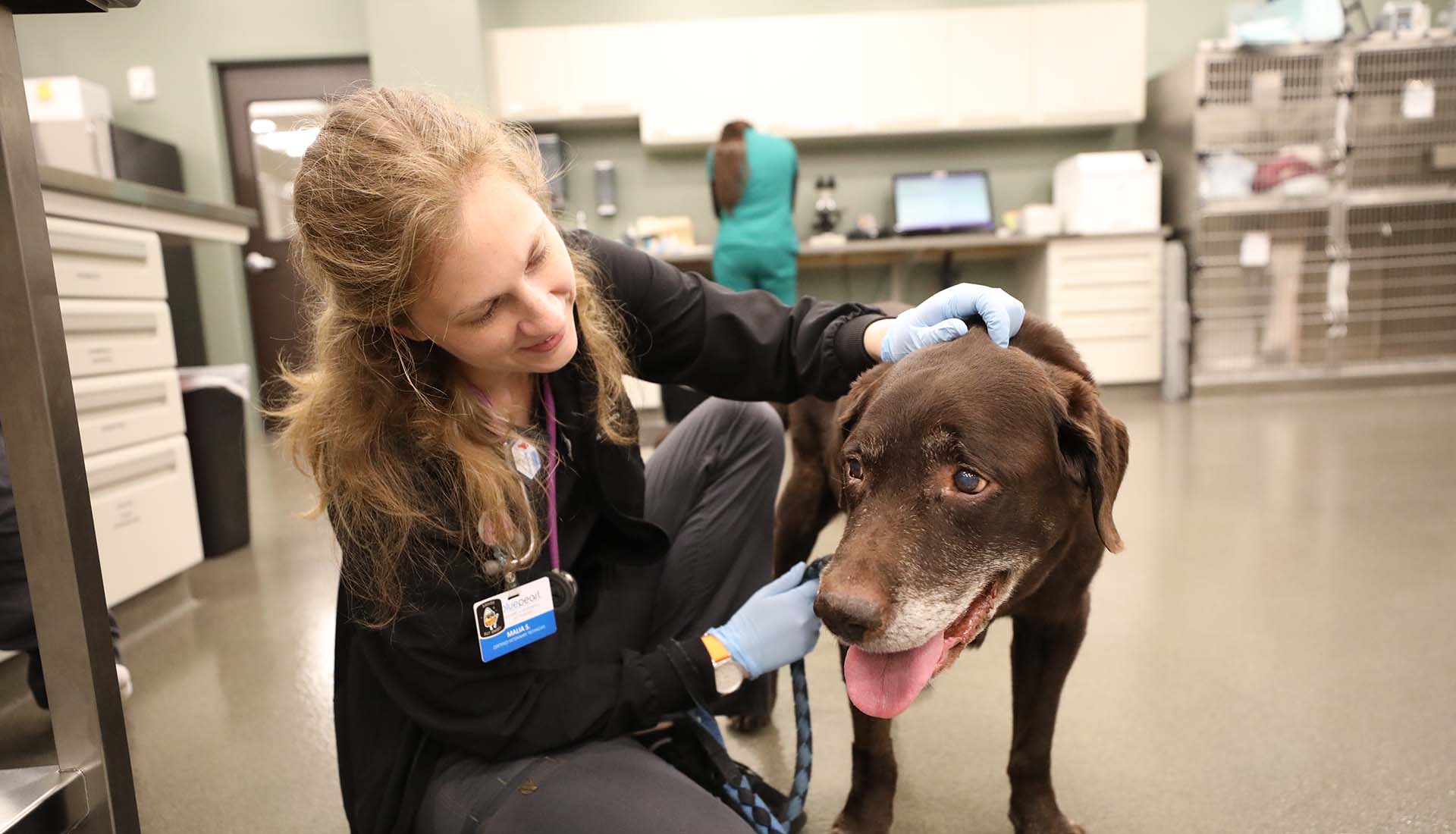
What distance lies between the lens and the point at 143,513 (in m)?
2.14

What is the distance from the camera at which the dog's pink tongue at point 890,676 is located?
3.05 feet

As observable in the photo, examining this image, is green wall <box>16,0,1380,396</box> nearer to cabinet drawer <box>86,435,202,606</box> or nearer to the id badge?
cabinet drawer <box>86,435,202,606</box>

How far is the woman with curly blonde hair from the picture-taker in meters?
0.96

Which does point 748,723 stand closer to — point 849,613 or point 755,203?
point 849,613

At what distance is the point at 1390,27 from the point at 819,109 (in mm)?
3616

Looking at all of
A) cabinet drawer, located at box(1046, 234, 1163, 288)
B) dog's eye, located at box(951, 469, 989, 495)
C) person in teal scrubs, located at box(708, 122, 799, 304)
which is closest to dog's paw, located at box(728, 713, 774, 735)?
dog's eye, located at box(951, 469, 989, 495)

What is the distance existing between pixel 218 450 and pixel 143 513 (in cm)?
54

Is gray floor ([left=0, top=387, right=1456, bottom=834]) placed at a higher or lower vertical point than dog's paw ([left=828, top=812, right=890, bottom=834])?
lower

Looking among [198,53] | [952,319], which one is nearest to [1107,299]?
[952,319]

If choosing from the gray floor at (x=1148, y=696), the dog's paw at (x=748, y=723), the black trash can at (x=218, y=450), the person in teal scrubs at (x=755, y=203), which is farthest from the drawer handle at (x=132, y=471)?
the person in teal scrubs at (x=755, y=203)

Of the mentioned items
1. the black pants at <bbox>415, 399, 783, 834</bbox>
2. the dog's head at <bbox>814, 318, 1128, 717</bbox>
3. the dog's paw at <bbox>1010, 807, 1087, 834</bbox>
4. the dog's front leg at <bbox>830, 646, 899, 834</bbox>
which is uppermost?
the dog's head at <bbox>814, 318, 1128, 717</bbox>

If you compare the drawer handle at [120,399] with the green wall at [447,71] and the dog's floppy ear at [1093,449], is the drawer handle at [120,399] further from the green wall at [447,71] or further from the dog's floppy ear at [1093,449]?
the green wall at [447,71]

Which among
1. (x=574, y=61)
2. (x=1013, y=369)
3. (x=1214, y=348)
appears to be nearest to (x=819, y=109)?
(x=574, y=61)

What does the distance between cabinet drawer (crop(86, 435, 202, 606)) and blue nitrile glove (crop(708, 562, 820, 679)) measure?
1607 mm
